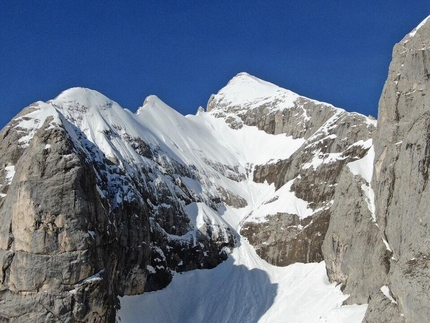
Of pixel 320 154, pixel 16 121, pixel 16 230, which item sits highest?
pixel 16 121

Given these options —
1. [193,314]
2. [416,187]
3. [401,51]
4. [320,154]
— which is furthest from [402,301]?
[320,154]

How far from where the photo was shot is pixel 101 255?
232 ft

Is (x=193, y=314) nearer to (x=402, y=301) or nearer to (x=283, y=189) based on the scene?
(x=283, y=189)

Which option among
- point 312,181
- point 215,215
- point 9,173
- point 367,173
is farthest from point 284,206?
point 9,173

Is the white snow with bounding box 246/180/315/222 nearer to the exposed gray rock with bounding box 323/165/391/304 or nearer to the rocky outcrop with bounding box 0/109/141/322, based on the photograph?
→ the exposed gray rock with bounding box 323/165/391/304

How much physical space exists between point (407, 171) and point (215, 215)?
162 ft

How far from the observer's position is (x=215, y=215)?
102 meters

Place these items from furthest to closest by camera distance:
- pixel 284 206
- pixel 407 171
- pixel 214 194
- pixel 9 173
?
pixel 214 194
pixel 284 206
pixel 9 173
pixel 407 171

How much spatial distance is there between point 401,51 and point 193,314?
4035 cm

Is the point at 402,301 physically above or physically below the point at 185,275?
below

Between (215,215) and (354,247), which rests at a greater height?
(215,215)

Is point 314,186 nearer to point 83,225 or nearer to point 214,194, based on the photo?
point 214,194

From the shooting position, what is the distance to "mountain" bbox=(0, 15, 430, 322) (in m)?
64.0

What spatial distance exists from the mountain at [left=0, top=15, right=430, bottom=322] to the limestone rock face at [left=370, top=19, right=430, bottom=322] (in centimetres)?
18
